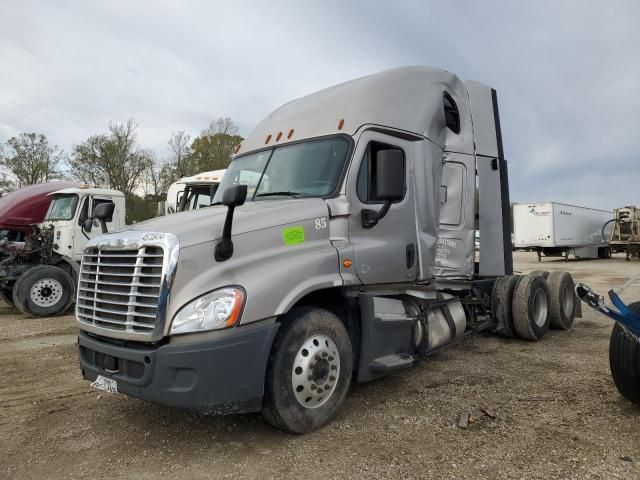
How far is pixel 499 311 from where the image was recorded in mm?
6883

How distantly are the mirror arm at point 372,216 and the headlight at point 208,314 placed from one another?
1.50m

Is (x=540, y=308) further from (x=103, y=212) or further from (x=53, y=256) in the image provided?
(x=53, y=256)

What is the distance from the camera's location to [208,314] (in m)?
3.29

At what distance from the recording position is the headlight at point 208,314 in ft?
10.8

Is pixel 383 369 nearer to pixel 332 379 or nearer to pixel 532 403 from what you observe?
pixel 332 379

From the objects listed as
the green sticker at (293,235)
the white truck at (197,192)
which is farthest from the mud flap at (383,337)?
the white truck at (197,192)

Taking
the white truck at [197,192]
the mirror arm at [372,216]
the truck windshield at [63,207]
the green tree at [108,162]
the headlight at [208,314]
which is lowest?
the headlight at [208,314]

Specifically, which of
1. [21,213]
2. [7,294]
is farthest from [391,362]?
[21,213]

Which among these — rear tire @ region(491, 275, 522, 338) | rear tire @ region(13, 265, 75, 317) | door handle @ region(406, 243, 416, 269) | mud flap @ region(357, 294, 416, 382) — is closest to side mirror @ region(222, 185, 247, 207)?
mud flap @ region(357, 294, 416, 382)

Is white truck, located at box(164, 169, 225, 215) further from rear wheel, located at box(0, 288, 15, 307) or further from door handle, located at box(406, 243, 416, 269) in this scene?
door handle, located at box(406, 243, 416, 269)

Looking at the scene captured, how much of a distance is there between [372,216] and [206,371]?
2.00 metres

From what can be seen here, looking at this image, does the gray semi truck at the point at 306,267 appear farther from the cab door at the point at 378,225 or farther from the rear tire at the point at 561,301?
the rear tire at the point at 561,301

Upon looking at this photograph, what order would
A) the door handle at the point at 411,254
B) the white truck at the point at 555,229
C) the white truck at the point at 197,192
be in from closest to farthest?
the door handle at the point at 411,254, the white truck at the point at 197,192, the white truck at the point at 555,229

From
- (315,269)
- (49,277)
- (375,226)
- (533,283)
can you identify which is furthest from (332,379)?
(49,277)
